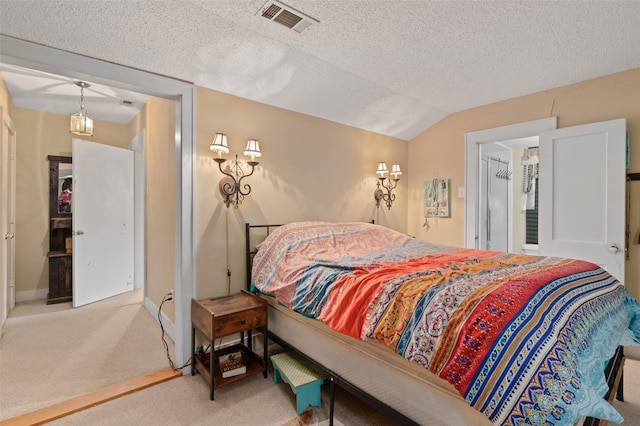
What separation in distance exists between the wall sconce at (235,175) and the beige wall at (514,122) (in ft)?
8.27

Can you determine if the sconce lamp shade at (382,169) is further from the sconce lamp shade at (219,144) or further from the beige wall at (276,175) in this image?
the sconce lamp shade at (219,144)

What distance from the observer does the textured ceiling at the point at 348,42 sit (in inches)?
73.7

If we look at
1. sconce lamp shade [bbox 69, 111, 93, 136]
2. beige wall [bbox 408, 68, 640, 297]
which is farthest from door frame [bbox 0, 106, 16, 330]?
beige wall [bbox 408, 68, 640, 297]

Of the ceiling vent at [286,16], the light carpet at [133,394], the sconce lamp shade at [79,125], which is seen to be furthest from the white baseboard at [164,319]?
the ceiling vent at [286,16]

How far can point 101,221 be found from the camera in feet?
13.3

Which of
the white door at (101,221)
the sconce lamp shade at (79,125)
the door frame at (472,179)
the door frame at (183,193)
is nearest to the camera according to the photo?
the door frame at (183,193)

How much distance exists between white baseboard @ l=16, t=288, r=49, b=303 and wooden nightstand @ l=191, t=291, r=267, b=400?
3277mm

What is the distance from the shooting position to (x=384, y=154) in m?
4.07

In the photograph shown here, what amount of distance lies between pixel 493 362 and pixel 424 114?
3.30 m

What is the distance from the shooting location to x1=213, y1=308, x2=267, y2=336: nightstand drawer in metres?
2.10

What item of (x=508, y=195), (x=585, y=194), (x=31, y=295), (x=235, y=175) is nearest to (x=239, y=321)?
(x=235, y=175)

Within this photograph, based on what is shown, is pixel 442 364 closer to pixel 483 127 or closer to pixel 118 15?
pixel 118 15

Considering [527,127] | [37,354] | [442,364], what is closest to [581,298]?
[442,364]

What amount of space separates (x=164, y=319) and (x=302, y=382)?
1986mm
